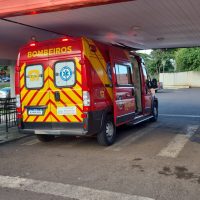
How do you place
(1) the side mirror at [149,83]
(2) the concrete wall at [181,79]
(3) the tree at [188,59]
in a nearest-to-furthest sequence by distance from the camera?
1. (1) the side mirror at [149,83]
2. (3) the tree at [188,59]
3. (2) the concrete wall at [181,79]

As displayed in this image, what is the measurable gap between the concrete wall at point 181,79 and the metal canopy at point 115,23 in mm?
29308

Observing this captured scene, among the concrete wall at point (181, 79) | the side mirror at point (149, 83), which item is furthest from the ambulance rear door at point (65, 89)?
the concrete wall at point (181, 79)

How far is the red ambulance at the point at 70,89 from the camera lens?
737 cm

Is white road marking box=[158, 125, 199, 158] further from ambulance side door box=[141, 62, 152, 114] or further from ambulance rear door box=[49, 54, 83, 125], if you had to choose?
ambulance rear door box=[49, 54, 83, 125]

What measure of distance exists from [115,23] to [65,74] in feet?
8.69

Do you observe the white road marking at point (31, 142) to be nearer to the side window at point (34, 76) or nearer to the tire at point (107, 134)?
the side window at point (34, 76)

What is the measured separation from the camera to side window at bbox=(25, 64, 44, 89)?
7953 millimetres

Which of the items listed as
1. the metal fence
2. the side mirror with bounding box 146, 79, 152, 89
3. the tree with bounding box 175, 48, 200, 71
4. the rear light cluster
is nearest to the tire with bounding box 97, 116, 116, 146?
the rear light cluster

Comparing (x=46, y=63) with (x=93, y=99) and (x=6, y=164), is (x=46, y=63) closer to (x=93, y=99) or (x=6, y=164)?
(x=93, y=99)

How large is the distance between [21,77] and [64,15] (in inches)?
74.1

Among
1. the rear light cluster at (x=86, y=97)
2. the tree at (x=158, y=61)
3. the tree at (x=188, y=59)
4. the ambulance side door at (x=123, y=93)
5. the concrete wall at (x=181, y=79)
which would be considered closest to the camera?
the rear light cluster at (x=86, y=97)

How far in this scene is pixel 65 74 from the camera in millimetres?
7598

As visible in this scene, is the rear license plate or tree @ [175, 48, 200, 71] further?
tree @ [175, 48, 200, 71]

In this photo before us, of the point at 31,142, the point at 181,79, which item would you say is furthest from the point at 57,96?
the point at 181,79
